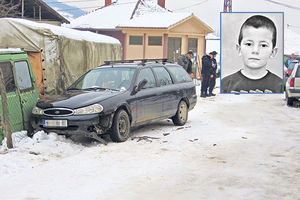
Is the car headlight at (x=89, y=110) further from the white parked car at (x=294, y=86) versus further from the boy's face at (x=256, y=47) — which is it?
the boy's face at (x=256, y=47)

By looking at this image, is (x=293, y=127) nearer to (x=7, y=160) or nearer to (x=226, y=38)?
(x=7, y=160)

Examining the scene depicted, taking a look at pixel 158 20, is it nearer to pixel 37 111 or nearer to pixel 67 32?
pixel 67 32

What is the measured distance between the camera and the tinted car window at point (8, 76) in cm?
862

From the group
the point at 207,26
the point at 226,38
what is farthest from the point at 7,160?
the point at 207,26

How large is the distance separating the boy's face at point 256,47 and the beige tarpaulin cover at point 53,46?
818cm

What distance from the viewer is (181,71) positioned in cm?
1246

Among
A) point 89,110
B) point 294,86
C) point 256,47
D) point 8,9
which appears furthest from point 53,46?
point 8,9

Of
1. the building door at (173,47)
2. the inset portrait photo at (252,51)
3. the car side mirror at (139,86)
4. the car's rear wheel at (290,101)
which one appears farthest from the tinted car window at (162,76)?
the building door at (173,47)

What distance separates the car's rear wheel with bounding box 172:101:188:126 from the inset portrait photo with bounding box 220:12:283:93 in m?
10.4

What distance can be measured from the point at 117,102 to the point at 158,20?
87.3ft

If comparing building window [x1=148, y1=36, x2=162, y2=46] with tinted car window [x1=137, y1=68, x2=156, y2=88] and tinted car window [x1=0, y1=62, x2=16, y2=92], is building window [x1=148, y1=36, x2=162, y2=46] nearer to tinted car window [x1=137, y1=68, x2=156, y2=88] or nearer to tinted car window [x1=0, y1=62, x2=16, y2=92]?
tinted car window [x1=137, y1=68, x2=156, y2=88]

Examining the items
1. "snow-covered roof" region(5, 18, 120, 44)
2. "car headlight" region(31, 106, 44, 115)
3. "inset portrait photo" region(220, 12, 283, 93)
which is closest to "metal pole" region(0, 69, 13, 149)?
"car headlight" region(31, 106, 44, 115)

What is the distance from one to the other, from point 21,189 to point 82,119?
9.46 feet

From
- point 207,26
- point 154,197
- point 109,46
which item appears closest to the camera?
point 154,197
